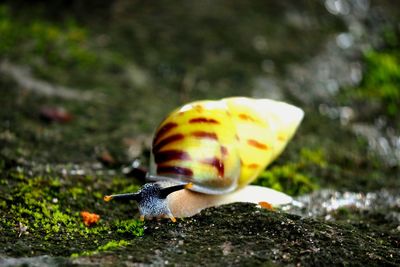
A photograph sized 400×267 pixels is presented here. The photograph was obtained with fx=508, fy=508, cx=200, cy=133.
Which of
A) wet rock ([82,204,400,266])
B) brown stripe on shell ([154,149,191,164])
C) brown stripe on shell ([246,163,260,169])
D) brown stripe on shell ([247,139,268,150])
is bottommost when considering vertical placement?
wet rock ([82,204,400,266])

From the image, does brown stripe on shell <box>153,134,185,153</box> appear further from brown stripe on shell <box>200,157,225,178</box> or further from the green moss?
the green moss

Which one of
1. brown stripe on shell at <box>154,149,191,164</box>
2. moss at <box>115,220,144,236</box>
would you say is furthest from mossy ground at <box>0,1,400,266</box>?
brown stripe on shell at <box>154,149,191,164</box>

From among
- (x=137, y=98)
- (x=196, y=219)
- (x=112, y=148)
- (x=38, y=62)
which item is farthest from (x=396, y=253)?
(x=38, y=62)

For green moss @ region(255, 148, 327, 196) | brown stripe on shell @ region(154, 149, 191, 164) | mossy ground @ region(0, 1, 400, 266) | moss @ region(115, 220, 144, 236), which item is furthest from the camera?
green moss @ region(255, 148, 327, 196)

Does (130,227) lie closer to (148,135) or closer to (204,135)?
(204,135)

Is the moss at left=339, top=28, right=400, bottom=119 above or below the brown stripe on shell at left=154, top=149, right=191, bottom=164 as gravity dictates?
above

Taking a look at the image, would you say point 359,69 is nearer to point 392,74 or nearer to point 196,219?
point 392,74

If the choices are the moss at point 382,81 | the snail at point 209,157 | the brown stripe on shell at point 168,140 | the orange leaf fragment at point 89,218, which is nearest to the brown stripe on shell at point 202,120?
the snail at point 209,157

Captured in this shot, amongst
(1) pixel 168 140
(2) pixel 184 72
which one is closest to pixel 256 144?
(1) pixel 168 140
